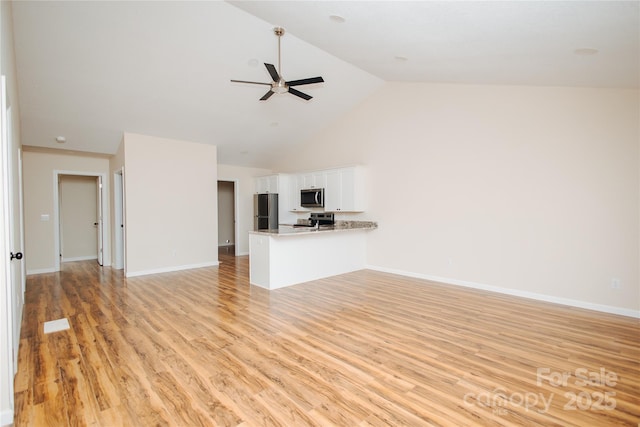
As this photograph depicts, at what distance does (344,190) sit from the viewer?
6598 millimetres

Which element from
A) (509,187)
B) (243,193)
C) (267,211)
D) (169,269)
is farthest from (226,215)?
(509,187)

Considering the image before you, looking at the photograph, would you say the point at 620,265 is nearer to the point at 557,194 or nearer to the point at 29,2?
the point at 557,194

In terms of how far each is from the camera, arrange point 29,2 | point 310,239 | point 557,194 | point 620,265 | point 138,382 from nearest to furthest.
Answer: point 138,382
point 29,2
point 620,265
point 557,194
point 310,239

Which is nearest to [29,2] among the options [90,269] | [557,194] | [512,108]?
[90,269]

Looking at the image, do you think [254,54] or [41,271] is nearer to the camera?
[254,54]

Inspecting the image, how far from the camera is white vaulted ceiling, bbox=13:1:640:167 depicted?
2654 mm

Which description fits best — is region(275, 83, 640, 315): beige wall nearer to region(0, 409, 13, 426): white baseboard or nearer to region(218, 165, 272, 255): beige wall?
region(218, 165, 272, 255): beige wall

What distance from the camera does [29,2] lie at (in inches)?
123

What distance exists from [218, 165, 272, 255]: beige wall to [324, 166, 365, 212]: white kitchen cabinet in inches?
109

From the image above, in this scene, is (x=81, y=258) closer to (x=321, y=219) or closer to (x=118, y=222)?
(x=118, y=222)

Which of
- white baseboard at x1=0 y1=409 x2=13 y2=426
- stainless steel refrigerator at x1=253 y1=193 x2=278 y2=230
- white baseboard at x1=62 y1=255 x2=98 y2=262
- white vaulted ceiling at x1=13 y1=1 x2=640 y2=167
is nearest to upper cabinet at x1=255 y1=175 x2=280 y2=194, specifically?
stainless steel refrigerator at x1=253 y1=193 x2=278 y2=230

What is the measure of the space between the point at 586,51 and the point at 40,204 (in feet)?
29.2

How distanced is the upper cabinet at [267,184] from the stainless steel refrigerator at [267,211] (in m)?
0.24

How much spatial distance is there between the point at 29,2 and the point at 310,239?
14.4ft
